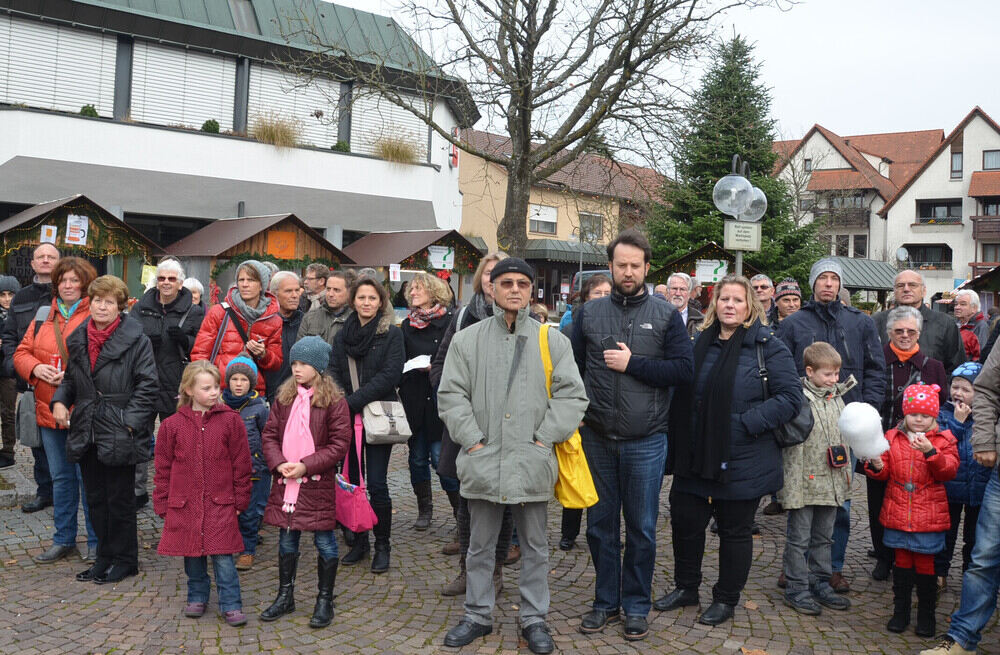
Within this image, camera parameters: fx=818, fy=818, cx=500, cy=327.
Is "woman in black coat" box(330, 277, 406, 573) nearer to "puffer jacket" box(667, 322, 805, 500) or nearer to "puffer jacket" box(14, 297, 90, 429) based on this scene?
"puffer jacket" box(14, 297, 90, 429)

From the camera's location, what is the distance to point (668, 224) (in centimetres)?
2166

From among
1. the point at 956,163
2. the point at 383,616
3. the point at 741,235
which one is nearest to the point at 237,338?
the point at 383,616

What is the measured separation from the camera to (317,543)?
4.57 meters

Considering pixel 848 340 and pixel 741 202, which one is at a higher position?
pixel 741 202

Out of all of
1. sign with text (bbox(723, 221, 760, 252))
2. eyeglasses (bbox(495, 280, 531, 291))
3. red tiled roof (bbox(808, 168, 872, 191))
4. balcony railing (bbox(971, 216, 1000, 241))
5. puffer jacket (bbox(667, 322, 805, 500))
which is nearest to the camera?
eyeglasses (bbox(495, 280, 531, 291))

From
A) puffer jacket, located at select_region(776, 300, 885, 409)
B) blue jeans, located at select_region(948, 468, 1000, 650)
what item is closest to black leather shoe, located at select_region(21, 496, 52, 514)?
puffer jacket, located at select_region(776, 300, 885, 409)

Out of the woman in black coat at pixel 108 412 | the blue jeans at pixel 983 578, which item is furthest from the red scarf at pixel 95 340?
the blue jeans at pixel 983 578

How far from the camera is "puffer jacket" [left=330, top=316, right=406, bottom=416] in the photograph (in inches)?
209

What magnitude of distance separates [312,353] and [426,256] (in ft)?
51.5

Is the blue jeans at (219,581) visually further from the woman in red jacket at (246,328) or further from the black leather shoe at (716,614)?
the black leather shoe at (716,614)

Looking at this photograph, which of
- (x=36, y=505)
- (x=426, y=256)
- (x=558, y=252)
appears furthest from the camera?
(x=558, y=252)

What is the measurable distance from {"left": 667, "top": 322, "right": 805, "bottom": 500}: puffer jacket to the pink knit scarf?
2093 mm

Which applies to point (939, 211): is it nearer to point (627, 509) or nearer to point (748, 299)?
point (748, 299)

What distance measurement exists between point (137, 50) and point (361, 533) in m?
19.3
